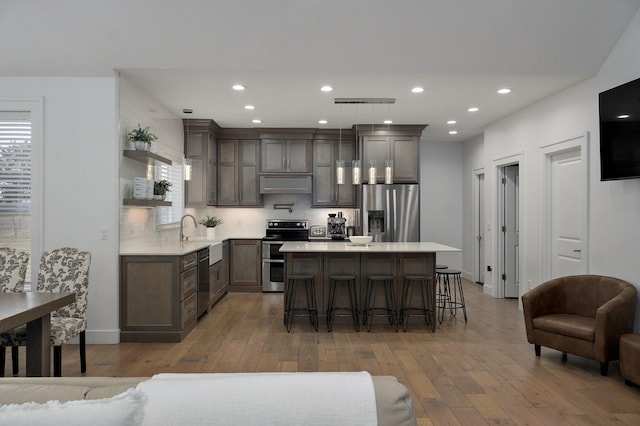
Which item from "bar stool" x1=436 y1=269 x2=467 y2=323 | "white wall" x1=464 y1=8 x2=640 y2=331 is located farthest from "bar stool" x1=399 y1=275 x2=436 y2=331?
"white wall" x1=464 y1=8 x2=640 y2=331

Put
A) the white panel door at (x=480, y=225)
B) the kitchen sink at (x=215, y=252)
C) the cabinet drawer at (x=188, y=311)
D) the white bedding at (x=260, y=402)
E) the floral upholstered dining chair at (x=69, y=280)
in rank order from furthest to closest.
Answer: the white panel door at (x=480, y=225)
the kitchen sink at (x=215, y=252)
the cabinet drawer at (x=188, y=311)
the floral upholstered dining chair at (x=69, y=280)
the white bedding at (x=260, y=402)

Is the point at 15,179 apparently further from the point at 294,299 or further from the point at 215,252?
the point at 294,299

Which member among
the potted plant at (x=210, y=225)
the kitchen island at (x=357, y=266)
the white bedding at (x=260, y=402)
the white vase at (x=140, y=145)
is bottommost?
the kitchen island at (x=357, y=266)

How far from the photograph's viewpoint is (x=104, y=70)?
427 centimetres

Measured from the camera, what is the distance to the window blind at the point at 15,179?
14.3 feet

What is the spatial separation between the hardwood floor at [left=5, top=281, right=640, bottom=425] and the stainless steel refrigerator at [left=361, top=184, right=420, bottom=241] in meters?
1.96

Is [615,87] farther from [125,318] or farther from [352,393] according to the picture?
[125,318]

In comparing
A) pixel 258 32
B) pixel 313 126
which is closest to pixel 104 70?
pixel 258 32

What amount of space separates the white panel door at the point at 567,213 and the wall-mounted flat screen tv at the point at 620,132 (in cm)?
69

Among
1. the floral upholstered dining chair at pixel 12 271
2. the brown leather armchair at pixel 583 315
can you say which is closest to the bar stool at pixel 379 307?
the brown leather armchair at pixel 583 315

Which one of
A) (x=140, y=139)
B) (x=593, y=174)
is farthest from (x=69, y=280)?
(x=593, y=174)

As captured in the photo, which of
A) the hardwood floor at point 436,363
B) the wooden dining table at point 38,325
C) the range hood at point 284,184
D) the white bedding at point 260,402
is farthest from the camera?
the range hood at point 284,184

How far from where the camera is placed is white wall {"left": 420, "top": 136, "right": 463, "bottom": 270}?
8.64 metres

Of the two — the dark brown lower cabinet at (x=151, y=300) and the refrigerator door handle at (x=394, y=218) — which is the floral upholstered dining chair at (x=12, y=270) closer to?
the dark brown lower cabinet at (x=151, y=300)
